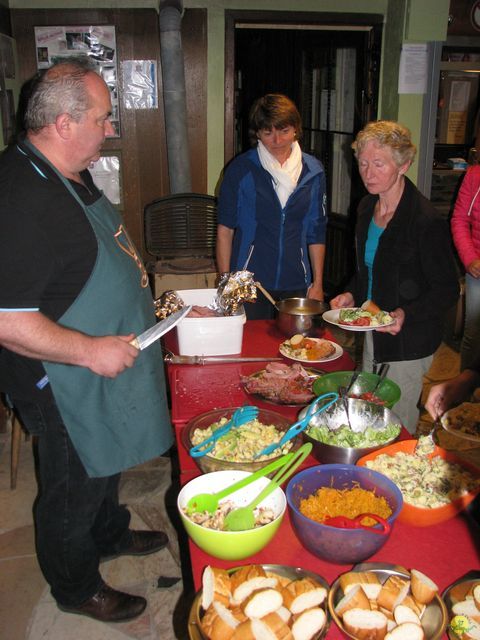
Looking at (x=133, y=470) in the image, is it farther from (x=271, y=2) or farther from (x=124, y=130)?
(x=271, y=2)

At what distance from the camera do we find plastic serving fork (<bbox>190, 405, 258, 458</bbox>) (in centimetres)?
150

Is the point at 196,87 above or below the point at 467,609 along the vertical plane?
above

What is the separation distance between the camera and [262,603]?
101cm

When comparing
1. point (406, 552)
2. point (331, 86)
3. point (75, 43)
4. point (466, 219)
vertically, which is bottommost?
point (406, 552)

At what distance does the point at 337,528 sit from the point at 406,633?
23cm

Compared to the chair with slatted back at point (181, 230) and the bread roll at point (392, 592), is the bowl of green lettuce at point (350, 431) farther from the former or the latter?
the chair with slatted back at point (181, 230)

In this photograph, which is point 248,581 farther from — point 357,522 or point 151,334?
point 151,334

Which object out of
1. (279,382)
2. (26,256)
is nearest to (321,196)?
(279,382)

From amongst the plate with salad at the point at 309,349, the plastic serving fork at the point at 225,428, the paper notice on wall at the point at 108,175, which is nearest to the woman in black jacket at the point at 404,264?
the plate with salad at the point at 309,349

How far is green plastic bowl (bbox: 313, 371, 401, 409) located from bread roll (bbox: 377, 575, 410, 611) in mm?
810

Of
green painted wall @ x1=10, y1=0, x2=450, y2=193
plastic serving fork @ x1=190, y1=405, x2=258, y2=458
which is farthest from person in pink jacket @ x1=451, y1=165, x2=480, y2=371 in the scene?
plastic serving fork @ x1=190, y1=405, x2=258, y2=458

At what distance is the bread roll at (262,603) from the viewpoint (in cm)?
100

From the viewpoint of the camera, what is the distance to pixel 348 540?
114 centimetres

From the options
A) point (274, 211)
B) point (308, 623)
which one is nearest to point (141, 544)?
point (308, 623)
